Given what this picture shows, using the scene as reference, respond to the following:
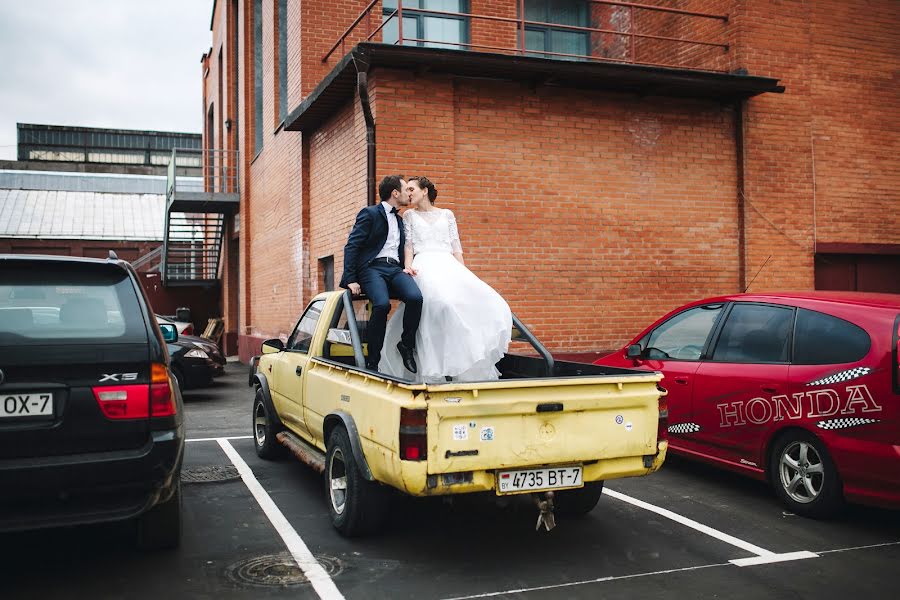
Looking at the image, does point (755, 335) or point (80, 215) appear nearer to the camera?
point (755, 335)

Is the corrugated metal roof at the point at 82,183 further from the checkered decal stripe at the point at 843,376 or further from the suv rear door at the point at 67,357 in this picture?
the checkered decal stripe at the point at 843,376

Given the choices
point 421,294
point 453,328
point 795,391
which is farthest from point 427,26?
point 795,391

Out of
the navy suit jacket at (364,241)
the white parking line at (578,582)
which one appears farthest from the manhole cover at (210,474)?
the white parking line at (578,582)

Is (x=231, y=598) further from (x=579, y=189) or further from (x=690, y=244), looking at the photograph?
(x=690, y=244)

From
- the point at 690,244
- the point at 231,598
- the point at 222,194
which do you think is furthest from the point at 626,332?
the point at 222,194

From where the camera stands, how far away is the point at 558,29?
→ 1430 cm

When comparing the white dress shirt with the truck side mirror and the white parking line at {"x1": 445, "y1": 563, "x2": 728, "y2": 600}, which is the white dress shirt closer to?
the truck side mirror

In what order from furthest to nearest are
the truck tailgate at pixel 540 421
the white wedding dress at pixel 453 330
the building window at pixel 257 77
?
1. the building window at pixel 257 77
2. the white wedding dress at pixel 453 330
3. the truck tailgate at pixel 540 421

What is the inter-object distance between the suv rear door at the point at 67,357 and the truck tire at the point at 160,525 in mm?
691

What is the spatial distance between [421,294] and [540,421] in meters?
1.71

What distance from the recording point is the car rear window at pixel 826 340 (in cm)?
505

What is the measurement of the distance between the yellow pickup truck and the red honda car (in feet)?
4.20

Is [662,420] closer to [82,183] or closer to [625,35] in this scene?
[625,35]

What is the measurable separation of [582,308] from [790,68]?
5.10m
